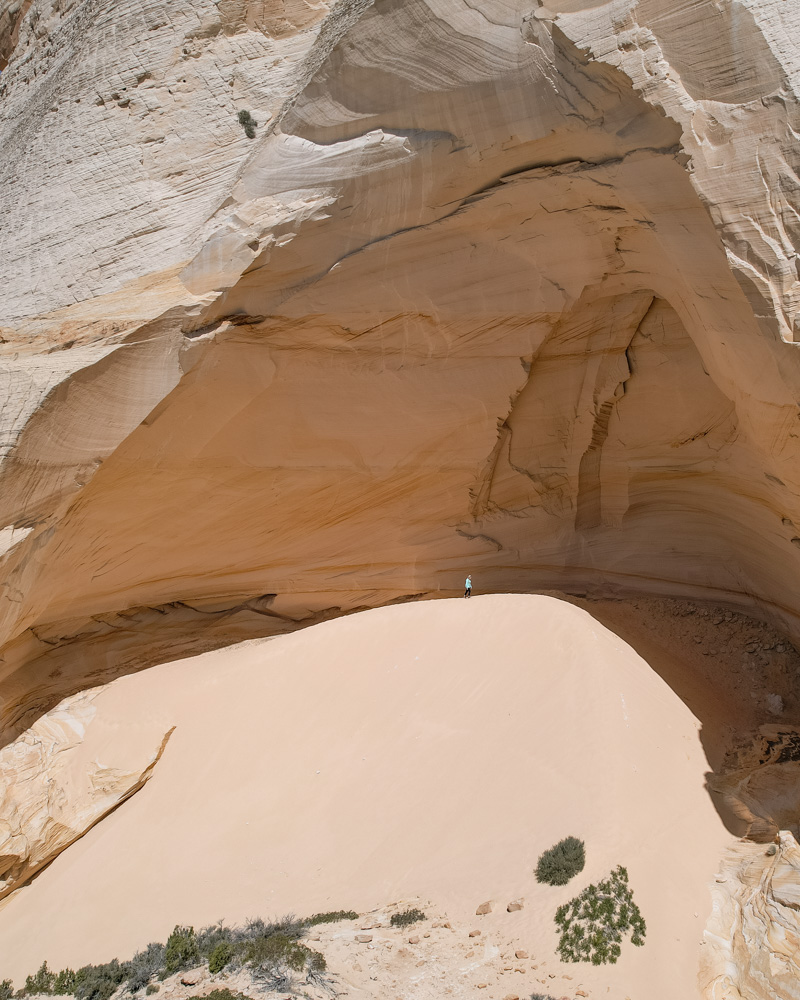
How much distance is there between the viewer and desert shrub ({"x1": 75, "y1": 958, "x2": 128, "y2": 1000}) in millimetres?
6818

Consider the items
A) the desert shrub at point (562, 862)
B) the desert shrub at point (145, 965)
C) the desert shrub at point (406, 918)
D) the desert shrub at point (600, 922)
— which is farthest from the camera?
the desert shrub at point (145, 965)

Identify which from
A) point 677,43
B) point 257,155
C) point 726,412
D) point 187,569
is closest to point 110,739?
point 187,569

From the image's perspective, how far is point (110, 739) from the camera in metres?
9.72

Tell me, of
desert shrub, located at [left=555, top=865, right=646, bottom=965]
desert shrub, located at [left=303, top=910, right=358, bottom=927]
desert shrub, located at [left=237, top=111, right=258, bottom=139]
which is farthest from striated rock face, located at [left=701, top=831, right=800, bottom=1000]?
desert shrub, located at [left=237, top=111, right=258, bottom=139]

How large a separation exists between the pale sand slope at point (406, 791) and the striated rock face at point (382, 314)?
1448 millimetres

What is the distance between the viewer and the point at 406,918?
6648 mm

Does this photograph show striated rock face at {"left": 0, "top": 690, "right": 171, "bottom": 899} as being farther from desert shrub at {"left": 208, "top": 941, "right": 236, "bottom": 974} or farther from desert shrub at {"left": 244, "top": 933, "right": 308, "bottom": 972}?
desert shrub at {"left": 244, "top": 933, "right": 308, "bottom": 972}

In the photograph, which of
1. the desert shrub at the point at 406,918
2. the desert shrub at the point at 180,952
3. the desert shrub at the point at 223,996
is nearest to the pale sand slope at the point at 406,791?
the desert shrub at the point at 406,918

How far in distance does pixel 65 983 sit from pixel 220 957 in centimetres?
185

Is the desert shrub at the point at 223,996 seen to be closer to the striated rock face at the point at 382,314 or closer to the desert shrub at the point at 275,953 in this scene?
the desert shrub at the point at 275,953

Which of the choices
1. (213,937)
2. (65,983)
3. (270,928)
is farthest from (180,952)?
(65,983)

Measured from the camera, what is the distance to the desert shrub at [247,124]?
8.82 m

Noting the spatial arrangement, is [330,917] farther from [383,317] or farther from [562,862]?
[383,317]

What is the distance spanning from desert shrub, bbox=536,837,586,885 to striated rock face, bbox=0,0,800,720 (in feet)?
13.1
